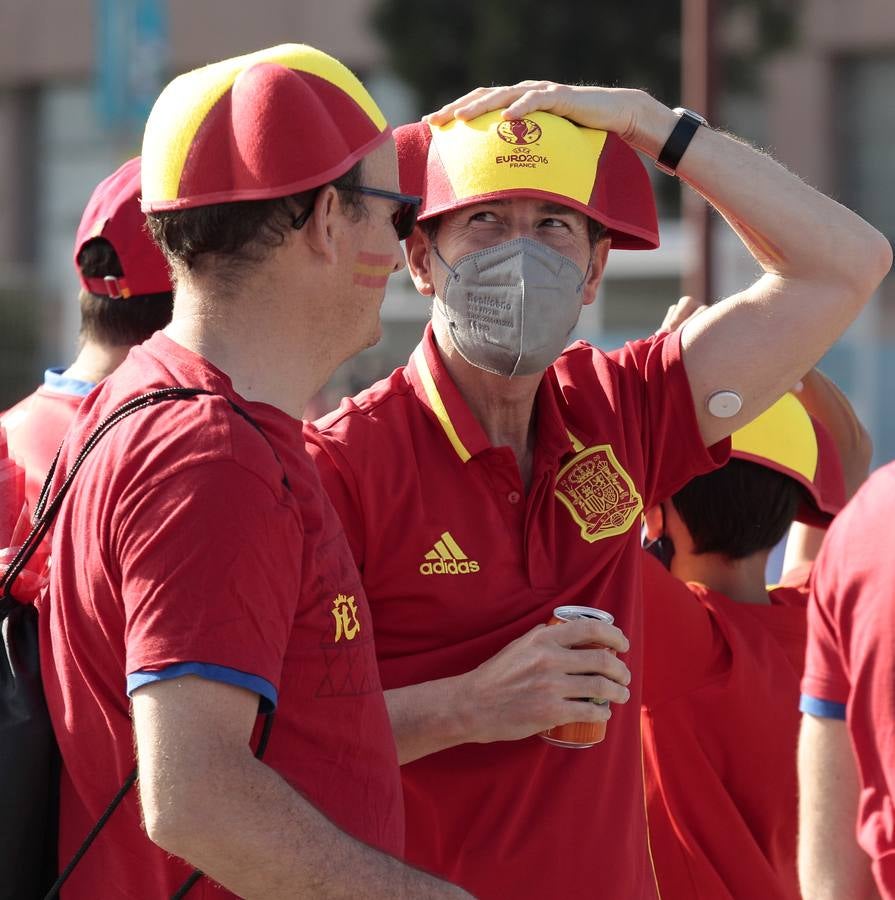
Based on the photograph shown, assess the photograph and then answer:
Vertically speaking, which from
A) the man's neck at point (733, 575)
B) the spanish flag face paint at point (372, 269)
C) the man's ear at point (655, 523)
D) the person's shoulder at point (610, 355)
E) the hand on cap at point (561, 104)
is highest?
the hand on cap at point (561, 104)

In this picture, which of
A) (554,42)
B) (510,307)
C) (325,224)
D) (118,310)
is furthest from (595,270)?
(554,42)

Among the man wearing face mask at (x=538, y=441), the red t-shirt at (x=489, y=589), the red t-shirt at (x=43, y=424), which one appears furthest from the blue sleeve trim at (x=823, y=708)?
the red t-shirt at (x=43, y=424)

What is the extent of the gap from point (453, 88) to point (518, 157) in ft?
58.7

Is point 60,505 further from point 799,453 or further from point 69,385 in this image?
point 799,453

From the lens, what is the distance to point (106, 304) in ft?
11.7

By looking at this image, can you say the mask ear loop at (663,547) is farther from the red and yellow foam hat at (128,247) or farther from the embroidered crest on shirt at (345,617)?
the embroidered crest on shirt at (345,617)

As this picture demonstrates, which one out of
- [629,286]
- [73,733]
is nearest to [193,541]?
[73,733]

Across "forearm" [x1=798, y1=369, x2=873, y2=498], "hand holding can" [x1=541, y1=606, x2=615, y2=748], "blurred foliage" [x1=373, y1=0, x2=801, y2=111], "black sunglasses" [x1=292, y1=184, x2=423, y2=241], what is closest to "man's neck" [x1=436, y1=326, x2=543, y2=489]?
"hand holding can" [x1=541, y1=606, x2=615, y2=748]

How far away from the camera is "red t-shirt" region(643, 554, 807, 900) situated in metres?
3.04

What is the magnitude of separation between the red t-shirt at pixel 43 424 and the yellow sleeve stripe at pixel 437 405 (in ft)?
2.97

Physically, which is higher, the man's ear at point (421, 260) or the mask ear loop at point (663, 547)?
the man's ear at point (421, 260)

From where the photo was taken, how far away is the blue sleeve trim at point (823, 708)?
7.36ft

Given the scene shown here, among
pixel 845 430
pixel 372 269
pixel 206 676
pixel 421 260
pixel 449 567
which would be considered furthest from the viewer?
pixel 845 430

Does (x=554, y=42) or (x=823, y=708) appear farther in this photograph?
(x=554, y=42)
